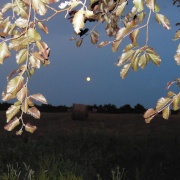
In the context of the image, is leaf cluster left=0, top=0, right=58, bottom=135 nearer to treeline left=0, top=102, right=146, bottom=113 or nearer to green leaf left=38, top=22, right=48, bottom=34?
green leaf left=38, top=22, right=48, bottom=34

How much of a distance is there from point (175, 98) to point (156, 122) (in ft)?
50.4

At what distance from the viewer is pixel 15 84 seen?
2373mm

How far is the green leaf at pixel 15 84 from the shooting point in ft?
7.73

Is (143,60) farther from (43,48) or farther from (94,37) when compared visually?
(94,37)

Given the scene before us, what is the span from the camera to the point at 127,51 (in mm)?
2654

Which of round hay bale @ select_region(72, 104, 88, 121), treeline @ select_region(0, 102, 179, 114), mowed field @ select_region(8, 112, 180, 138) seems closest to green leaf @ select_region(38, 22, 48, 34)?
mowed field @ select_region(8, 112, 180, 138)

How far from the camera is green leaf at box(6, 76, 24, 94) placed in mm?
2357

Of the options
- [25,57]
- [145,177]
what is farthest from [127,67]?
[145,177]

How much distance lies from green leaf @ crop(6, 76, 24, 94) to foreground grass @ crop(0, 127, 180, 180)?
6.02 metres

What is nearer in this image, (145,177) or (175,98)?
(175,98)

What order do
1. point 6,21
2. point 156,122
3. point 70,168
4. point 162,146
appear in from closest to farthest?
1. point 6,21
2. point 70,168
3. point 162,146
4. point 156,122

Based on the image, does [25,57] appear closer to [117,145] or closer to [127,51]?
[127,51]

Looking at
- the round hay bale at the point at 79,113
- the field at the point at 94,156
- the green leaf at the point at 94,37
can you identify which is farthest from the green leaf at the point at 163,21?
the round hay bale at the point at 79,113

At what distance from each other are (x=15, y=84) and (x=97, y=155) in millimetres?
7972
